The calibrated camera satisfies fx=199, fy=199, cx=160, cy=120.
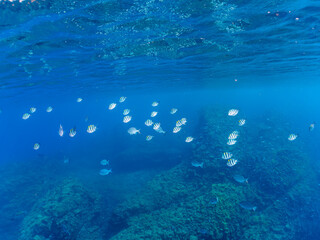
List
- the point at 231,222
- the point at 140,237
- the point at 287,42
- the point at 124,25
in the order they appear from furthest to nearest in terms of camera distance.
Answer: the point at 287,42
the point at 124,25
the point at 231,222
the point at 140,237

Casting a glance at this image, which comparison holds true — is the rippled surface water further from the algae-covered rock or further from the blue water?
the algae-covered rock

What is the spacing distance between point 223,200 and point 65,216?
8.83 meters

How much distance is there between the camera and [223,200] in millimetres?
9781

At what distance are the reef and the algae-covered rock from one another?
5.66 ft

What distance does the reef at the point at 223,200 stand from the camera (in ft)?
29.0

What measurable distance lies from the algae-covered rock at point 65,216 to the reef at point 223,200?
5.66 feet

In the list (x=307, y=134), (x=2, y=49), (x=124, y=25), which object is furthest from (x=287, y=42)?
(x=307, y=134)

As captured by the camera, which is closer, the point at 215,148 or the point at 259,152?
the point at 215,148

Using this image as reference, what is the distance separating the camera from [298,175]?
16.0 metres

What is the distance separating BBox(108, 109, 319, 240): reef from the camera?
29.0ft

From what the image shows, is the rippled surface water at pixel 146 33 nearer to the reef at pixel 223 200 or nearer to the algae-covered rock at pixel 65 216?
the reef at pixel 223 200

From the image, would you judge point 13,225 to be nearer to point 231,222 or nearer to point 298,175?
point 231,222

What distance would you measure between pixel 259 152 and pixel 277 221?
7913 millimetres

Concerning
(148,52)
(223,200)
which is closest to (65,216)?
(223,200)
